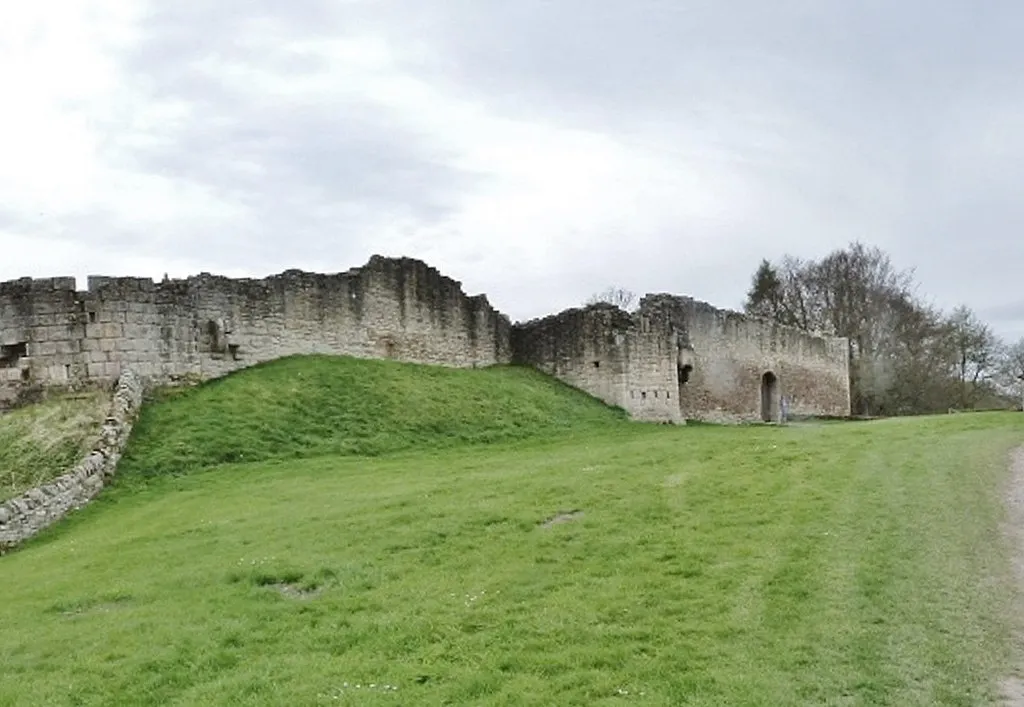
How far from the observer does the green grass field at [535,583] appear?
698 cm

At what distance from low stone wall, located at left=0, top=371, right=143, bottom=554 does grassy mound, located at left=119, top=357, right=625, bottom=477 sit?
0.40 m

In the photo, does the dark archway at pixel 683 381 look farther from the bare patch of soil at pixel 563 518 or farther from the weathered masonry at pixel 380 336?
the bare patch of soil at pixel 563 518

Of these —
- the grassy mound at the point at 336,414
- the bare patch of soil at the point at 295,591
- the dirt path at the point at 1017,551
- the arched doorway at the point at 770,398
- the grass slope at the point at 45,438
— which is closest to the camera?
the dirt path at the point at 1017,551

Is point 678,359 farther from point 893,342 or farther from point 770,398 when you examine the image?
point 893,342

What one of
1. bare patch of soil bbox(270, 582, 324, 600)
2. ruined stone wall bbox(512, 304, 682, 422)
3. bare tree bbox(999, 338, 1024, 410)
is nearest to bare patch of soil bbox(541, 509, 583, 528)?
bare patch of soil bbox(270, 582, 324, 600)

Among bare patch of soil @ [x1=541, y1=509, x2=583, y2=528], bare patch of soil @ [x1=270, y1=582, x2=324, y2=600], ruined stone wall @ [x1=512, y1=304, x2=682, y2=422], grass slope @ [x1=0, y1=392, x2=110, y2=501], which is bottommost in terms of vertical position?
bare patch of soil @ [x1=270, y1=582, x2=324, y2=600]

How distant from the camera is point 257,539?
12.1 metres

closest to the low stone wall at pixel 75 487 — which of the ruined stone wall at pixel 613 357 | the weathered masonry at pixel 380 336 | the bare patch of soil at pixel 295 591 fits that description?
the weathered masonry at pixel 380 336

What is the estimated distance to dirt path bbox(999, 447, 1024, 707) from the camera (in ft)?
20.9

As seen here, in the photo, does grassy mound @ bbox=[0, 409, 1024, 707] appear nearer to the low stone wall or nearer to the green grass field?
the green grass field

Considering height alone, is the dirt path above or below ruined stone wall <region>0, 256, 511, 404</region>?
below

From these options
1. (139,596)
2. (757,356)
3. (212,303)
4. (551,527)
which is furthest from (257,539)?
(757,356)

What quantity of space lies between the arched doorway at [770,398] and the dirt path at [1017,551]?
23455 millimetres

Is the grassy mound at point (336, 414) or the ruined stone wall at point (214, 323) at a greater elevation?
the ruined stone wall at point (214, 323)
